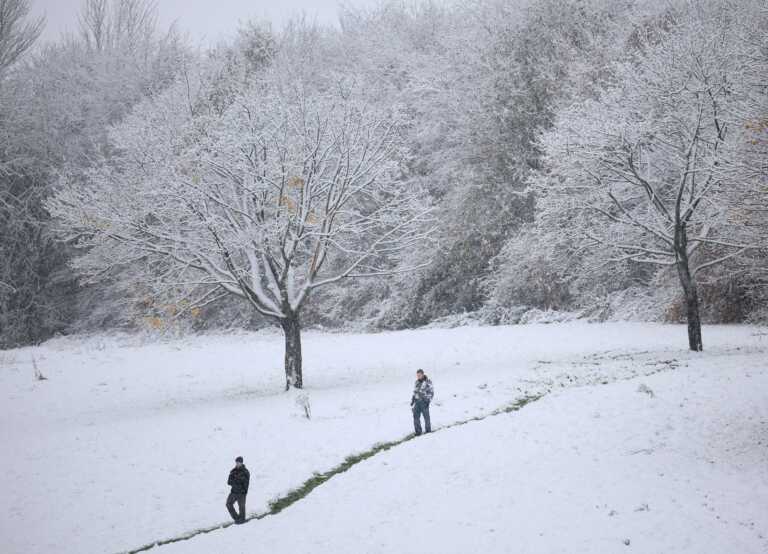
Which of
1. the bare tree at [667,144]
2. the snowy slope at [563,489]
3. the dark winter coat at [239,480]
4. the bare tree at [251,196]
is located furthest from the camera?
the bare tree at [667,144]

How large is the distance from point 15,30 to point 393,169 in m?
41.1

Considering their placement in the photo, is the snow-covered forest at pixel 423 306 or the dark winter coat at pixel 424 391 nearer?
the snow-covered forest at pixel 423 306

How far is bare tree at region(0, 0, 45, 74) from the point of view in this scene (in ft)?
158

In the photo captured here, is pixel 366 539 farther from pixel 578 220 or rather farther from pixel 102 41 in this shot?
pixel 102 41

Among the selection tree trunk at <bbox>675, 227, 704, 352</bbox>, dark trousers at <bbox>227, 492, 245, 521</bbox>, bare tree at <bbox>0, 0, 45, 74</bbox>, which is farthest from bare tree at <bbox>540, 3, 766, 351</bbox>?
bare tree at <bbox>0, 0, 45, 74</bbox>

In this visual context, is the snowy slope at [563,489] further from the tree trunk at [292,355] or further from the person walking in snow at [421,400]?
the tree trunk at [292,355]

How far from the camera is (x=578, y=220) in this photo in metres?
25.5

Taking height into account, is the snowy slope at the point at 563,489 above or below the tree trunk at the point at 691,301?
below

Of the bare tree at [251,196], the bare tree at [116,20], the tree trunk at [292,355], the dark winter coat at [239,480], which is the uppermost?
the bare tree at [116,20]

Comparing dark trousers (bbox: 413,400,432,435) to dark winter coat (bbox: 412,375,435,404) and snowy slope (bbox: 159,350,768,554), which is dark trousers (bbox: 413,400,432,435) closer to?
dark winter coat (bbox: 412,375,435,404)

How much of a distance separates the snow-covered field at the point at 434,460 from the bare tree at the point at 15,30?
36092 mm

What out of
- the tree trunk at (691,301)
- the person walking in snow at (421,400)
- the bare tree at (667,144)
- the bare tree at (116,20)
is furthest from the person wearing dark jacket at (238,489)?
the bare tree at (116,20)

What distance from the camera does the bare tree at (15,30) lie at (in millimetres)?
48250

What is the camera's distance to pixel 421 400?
1552 centimetres
